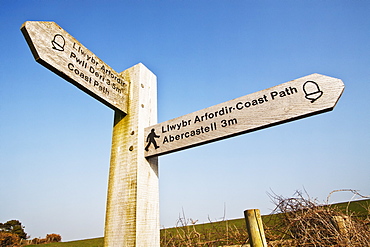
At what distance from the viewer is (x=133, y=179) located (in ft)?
5.47

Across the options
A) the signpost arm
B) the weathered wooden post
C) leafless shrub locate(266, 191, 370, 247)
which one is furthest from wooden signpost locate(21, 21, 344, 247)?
leafless shrub locate(266, 191, 370, 247)

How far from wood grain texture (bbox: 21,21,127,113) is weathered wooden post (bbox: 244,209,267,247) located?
57.1 inches

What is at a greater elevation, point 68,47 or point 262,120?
point 68,47

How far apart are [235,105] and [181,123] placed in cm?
47

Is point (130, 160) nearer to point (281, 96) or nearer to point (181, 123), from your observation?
point (181, 123)

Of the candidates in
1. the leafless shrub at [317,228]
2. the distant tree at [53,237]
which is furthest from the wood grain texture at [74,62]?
the distant tree at [53,237]

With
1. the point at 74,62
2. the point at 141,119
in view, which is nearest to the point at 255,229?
the point at 141,119

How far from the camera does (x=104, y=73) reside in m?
1.90

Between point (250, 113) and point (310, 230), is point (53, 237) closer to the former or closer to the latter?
point (310, 230)

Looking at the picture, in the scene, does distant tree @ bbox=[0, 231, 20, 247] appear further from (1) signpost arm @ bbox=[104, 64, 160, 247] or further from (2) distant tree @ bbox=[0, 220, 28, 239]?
(2) distant tree @ bbox=[0, 220, 28, 239]

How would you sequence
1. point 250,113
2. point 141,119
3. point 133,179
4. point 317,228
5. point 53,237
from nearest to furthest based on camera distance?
point 250,113
point 133,179
point 141,119
point 317,228
point 53,237

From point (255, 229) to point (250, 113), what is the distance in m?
0.94

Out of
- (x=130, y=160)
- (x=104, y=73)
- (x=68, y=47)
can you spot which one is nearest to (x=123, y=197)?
(x=130, y=160)

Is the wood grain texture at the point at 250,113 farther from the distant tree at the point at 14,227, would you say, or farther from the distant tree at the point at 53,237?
the distant tree at the point at 14,227
